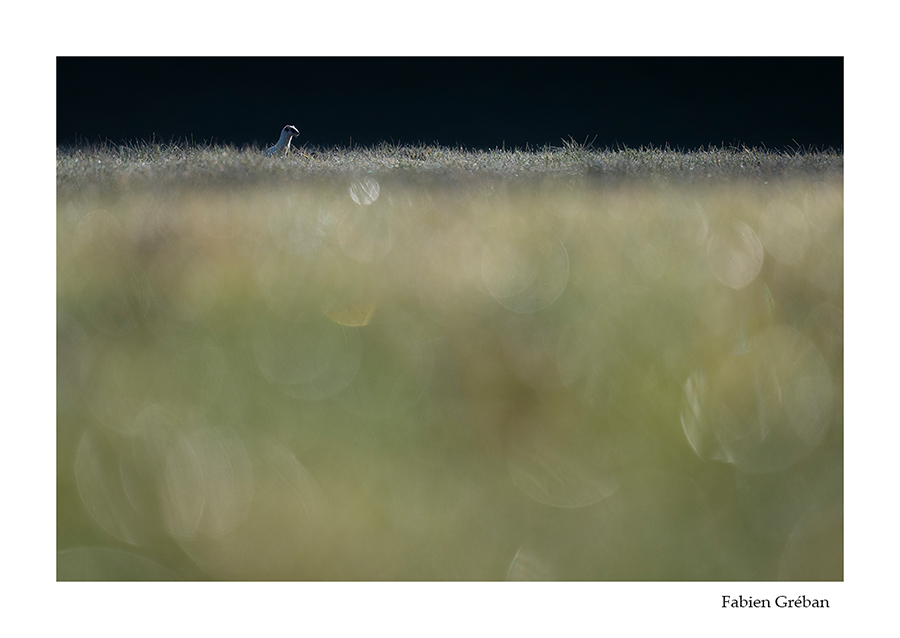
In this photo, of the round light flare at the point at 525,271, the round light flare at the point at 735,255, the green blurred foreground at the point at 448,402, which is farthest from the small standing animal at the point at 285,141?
the round light flare at the point at 735,255

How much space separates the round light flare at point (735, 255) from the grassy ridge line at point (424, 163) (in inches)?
68.7

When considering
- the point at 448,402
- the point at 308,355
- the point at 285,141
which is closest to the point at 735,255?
the point at 448,402

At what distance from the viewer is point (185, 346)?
1320 mm

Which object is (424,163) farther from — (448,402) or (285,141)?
(448,402)

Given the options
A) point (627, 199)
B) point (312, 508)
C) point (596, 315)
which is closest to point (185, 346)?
point (312, 508)

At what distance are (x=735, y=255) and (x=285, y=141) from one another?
412cm

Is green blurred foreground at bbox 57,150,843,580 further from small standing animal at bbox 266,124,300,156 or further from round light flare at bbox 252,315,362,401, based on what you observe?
small standing animal at bbox 266,124,300,156

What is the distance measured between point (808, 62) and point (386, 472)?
8.73ft

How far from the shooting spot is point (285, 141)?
4555mm

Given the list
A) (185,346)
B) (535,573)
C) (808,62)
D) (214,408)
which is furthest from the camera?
(808,62)

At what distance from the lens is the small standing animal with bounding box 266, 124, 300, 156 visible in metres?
4.48

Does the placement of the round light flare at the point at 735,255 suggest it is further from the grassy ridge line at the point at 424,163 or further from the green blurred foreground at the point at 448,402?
the grassy ridge line at the point at 424,163

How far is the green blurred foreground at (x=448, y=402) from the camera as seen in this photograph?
923mm

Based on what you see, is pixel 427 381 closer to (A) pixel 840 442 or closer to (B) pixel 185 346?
(B) pixel 185 346
